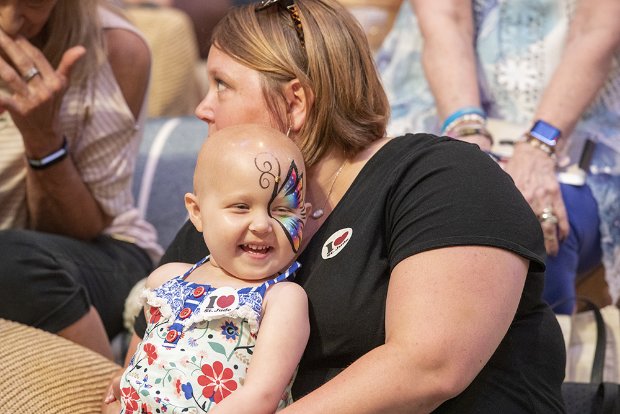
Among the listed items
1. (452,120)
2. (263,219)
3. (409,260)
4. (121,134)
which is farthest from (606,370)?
(121,134)

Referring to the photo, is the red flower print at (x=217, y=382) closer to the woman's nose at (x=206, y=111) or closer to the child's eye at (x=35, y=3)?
the woman's nose at (x=206, y=111)

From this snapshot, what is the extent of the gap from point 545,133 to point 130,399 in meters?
1.15

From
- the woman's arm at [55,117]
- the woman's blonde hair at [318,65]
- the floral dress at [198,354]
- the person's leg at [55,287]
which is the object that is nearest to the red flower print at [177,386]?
the floral dress at [198,354]

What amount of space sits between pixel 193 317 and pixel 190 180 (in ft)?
5.32

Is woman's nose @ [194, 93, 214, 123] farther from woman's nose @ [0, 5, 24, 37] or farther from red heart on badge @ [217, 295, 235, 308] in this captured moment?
woman's nose @ [0, 5, 24, 37]

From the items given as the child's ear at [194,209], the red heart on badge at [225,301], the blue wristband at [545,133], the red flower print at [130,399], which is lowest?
the red flower print at [130,399]

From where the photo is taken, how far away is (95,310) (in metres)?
2.30

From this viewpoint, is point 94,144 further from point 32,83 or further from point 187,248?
point 187,248

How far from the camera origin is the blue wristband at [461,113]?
2307 millimetres

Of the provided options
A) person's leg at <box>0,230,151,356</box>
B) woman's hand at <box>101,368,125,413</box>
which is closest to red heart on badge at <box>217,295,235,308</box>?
woman's hand at <box>101,368,125,413</box>

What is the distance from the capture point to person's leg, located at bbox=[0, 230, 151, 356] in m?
2.17

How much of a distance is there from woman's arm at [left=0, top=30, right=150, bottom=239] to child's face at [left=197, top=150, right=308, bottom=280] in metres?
0.82

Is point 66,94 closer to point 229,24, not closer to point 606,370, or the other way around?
point 229,24

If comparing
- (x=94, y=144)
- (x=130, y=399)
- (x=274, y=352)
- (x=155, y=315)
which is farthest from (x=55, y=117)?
(x=274, y=352)
